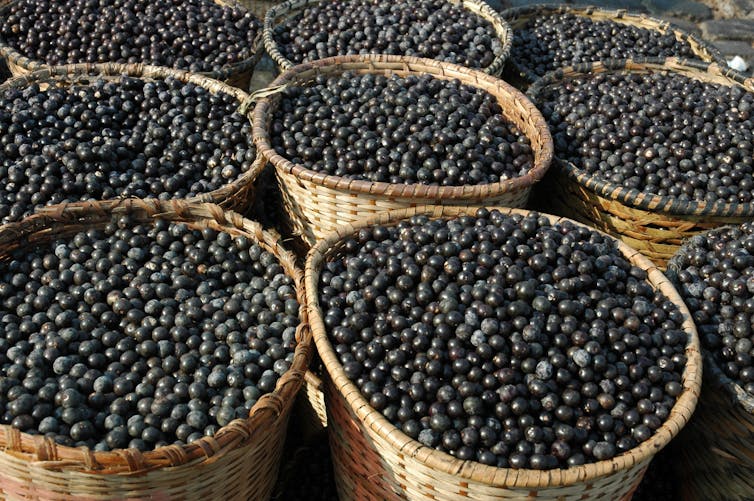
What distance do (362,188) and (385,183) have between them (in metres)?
0.12

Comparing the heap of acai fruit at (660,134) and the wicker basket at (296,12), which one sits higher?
the wicker basket at (296,12)

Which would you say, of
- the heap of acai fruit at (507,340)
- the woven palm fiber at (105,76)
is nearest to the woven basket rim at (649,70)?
the heap of acai fruit at (507,340)

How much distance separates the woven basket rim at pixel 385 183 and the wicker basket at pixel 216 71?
53 centimetres

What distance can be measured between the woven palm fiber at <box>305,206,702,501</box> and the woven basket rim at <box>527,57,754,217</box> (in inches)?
25.8

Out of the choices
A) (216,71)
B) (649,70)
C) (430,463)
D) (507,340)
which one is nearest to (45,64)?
(216,71)

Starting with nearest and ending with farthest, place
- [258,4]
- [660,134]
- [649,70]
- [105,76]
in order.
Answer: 1. [660,134]
2. [105,76]
3. [649,70]
4. [258,4]

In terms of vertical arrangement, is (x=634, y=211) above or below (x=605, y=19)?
below

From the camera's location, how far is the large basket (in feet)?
9.66

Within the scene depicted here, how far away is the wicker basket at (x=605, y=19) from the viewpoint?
15.4 ft

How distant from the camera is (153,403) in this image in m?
2.13

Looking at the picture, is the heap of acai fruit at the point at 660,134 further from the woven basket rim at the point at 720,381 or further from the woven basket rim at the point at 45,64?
the woven basket rim at the point at 45,64

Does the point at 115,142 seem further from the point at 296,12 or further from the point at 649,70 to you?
the point at 649,70

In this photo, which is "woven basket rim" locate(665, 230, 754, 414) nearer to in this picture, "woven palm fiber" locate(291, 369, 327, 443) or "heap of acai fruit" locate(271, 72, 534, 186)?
"heap of acai fruit" locate(271, 72, 534, 186)

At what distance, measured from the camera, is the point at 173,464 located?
192cm
